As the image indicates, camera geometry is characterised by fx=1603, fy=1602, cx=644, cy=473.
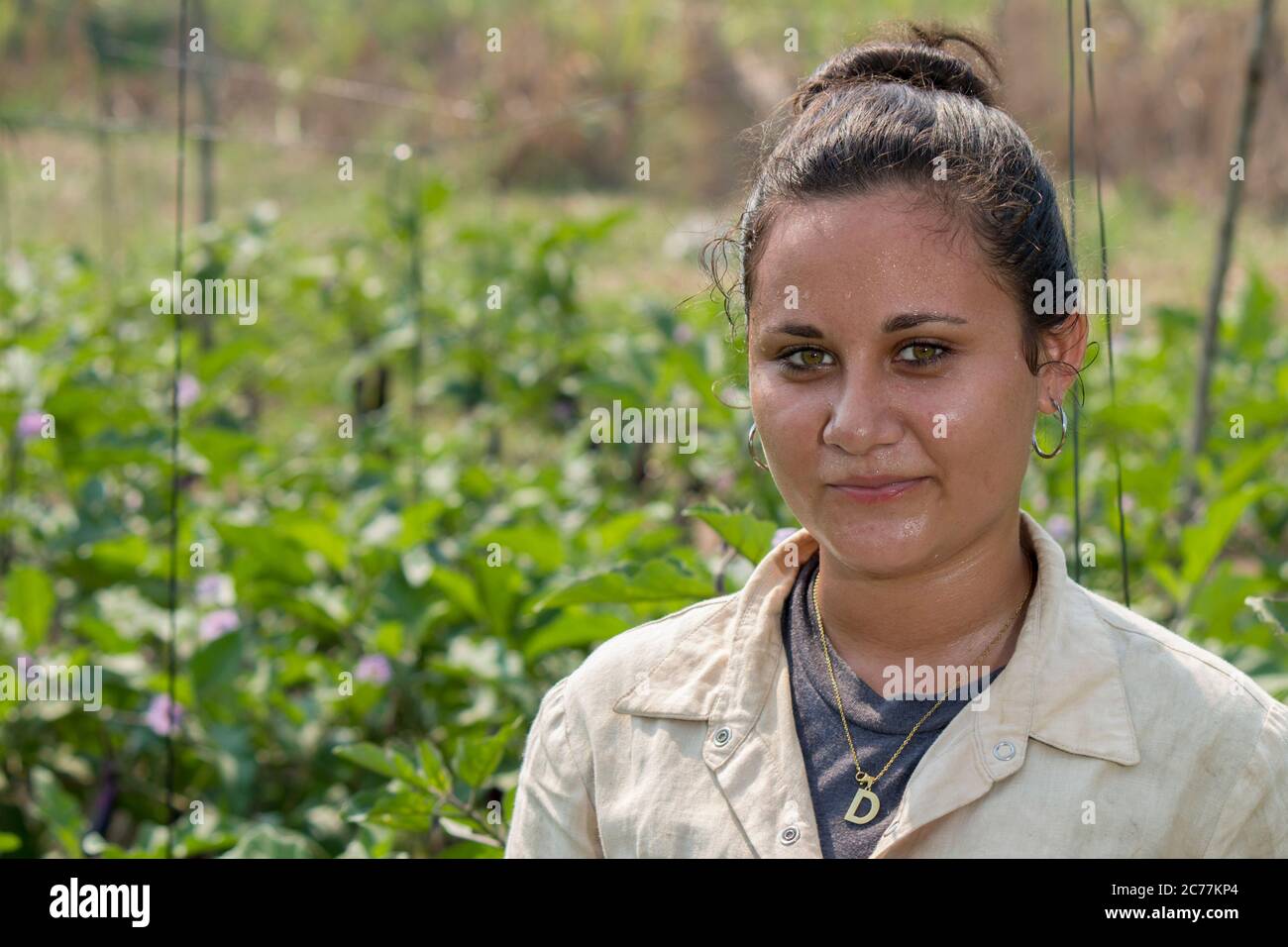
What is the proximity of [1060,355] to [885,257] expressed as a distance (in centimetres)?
23

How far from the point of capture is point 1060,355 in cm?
149

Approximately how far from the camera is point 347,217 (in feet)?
25.3

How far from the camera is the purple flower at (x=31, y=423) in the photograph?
323cm

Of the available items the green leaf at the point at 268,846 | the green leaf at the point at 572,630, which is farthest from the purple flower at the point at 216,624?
the green leaf at the point at 268,846

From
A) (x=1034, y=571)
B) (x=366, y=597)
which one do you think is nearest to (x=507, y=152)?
(x=366, y=597)

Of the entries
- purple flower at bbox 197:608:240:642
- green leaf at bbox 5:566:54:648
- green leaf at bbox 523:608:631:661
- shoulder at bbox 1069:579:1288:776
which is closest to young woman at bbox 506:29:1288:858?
shoulder at bbox 1069:579:1288:776

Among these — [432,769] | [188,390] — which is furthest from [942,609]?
[188,390]

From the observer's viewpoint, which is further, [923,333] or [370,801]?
[370,801]

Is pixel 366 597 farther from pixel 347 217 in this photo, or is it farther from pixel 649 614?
pixel 347 217

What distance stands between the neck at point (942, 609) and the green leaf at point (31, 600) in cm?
173

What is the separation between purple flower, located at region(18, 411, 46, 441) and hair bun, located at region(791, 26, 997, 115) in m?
2.12

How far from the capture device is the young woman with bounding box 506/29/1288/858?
4.37 ft

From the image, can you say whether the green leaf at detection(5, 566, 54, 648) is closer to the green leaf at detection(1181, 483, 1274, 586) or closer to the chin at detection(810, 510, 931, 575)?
the chin at detection(810, 510, 931, 575)

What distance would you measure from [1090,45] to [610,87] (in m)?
8.09
